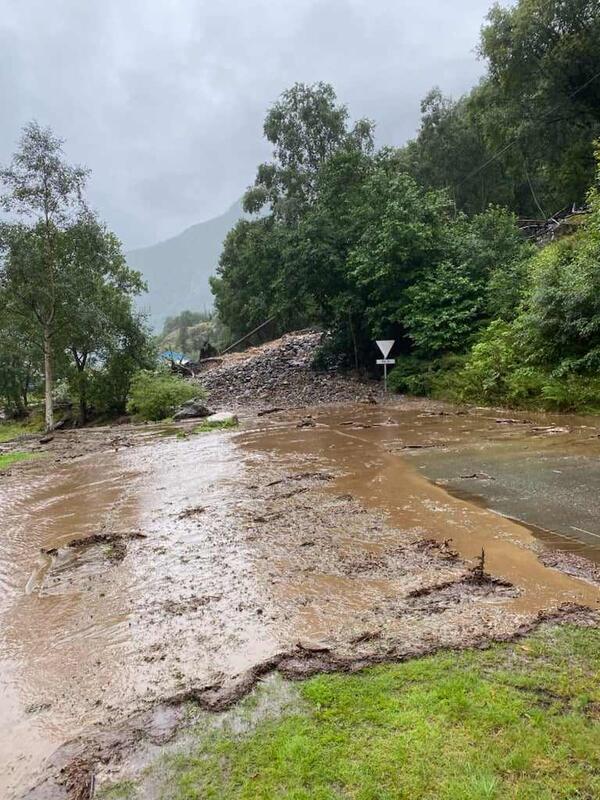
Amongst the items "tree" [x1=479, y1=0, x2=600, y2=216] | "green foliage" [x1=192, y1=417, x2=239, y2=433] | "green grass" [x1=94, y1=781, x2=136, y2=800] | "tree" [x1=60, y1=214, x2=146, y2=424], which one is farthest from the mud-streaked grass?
"tree" [x1=479, y1=0, x2=600, y2=216]

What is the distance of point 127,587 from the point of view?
189 inches

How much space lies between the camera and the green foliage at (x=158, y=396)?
20453mm

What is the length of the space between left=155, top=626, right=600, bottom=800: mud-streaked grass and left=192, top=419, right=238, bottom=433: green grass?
12.5 metres

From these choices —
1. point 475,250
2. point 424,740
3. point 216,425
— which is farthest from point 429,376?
point 424,740

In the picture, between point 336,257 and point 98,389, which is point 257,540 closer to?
point 336,257

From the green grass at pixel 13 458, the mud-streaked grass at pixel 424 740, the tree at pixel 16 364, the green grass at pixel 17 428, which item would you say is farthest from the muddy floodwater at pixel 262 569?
the green grass at pixel 17 428

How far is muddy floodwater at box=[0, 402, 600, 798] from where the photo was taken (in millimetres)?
3363

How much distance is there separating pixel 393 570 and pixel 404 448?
239 inches

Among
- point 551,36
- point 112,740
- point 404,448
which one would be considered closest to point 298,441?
point 404,448

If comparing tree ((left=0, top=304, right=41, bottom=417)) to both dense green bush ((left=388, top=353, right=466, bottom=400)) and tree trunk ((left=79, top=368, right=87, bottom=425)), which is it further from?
dense green bush ((left=388, top=353, right=466, bottom=400))

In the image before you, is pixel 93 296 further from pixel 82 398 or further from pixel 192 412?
pixel 192 412

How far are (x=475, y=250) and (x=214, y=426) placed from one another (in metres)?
12.4

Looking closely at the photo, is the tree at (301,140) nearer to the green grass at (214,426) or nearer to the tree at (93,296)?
the tree at (93,296)

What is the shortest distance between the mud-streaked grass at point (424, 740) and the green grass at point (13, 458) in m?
11.3
